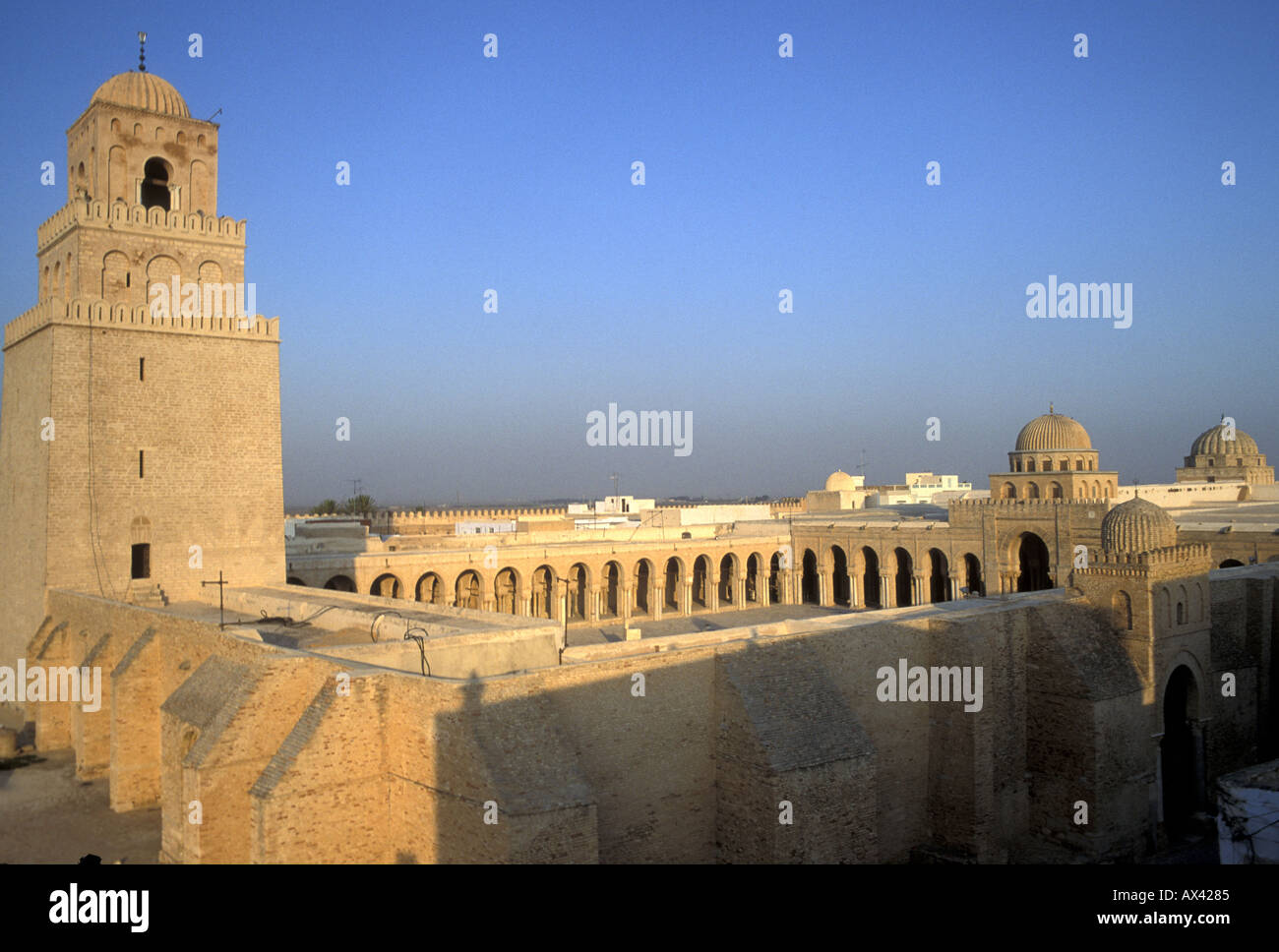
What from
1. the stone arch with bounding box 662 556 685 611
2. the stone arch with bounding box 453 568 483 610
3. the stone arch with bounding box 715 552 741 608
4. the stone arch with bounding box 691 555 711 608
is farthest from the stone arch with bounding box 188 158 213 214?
the stone arch with bounding box 715 552 741 608

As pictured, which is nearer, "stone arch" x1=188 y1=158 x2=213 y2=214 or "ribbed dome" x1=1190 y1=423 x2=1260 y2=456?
"stone arch" x1=188 y1=158 x2=213 y2=214

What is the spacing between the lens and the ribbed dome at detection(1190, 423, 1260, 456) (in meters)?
47.9

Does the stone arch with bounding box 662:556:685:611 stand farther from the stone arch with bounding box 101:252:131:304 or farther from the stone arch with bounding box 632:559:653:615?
the stone arch with bounding box 101:252:131:304

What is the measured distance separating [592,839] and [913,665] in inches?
311

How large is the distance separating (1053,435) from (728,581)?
52.5 feet

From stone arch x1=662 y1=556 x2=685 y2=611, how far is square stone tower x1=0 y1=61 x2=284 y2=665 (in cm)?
2068

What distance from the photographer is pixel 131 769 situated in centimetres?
1606

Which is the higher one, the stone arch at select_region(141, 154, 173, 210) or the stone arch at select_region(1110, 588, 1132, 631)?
the stone arch at select_region(141, 154, 173, 210)

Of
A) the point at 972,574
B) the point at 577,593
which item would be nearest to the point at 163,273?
the point at 577,593
